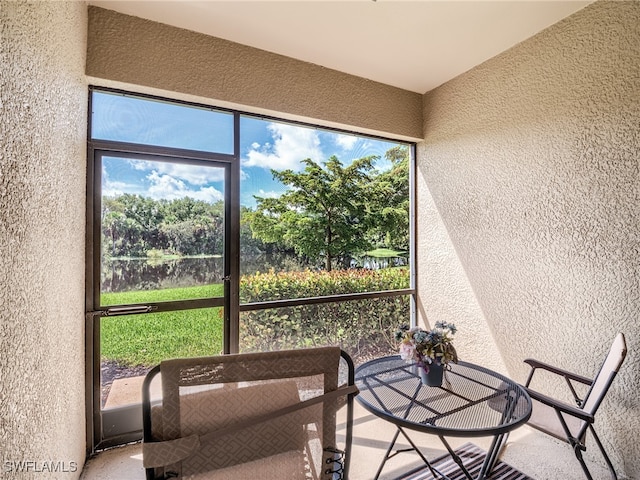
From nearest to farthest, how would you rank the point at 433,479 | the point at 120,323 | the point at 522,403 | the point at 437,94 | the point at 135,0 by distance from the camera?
the point at 522,403
the point at 433,479
the point at 135,0
the point at 120,323
the point at 437,94

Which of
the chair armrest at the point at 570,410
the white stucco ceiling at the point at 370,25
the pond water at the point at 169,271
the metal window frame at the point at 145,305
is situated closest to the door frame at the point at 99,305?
the metal window frame at the point at 145,305

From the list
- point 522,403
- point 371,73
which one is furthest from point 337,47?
point 522,403

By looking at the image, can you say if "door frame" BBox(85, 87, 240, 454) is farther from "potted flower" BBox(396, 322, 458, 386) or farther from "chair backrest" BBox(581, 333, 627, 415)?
"chair backrest" BBox(581, 333, 627, 415)

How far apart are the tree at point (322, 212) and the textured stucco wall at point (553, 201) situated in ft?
2.76

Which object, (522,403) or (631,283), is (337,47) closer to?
(631,283)

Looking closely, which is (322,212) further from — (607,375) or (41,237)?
(607,375)

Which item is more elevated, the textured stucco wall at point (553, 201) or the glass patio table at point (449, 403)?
the textured stucco wall at point (553, 201)

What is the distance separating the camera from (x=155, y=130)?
2.38 metres

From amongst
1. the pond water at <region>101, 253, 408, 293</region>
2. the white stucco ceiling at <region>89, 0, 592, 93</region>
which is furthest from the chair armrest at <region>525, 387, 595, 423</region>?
the white stucco ceiling at <region>89, 0, 592, 93</region>

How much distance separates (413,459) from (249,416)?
1.64 metres

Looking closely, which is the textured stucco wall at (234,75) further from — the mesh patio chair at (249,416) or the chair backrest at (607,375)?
the chair backrest at (607,375)

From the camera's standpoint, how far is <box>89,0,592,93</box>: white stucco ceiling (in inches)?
83.3

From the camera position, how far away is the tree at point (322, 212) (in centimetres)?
284

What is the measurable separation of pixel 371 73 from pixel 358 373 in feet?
8.81
